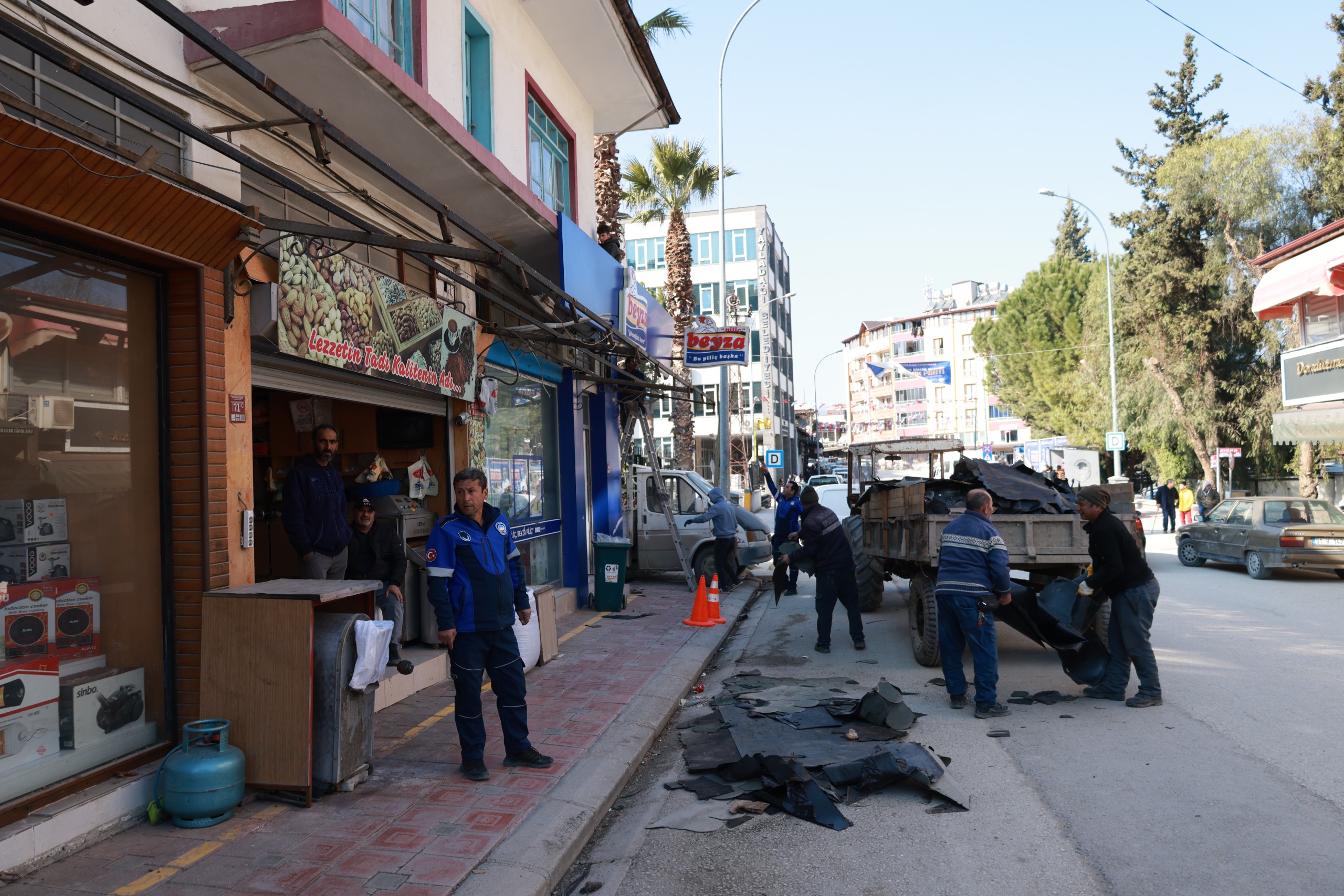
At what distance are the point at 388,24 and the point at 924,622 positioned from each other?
23.8 ft

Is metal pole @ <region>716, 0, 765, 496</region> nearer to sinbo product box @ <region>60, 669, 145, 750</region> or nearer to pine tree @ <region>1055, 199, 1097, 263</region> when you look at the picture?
sinbo product box @ <region>60, 669, 145, 750</region>

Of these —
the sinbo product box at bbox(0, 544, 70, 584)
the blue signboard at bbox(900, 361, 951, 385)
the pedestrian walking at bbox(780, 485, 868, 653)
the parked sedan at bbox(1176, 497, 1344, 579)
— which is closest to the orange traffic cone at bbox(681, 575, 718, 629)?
the pedestrian walking at bbox(780, 485, 868, 653)

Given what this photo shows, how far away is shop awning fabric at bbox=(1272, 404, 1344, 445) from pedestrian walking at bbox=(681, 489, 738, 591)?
16724 millimetres

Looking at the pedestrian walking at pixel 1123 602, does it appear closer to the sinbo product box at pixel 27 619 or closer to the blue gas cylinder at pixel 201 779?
the blue gas cylinder at pixel 201 779

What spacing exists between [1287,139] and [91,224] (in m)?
33.4

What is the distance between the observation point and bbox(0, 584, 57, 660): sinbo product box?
419 centimetres

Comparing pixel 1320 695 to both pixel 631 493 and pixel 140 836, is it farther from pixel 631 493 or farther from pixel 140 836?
pixel 631 493

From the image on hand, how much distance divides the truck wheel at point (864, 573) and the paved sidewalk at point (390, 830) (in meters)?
5.04

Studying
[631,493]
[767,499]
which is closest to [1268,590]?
[631,493]

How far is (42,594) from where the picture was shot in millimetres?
4391

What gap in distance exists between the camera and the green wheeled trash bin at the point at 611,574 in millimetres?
11836

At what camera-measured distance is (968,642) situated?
7113 millimetres

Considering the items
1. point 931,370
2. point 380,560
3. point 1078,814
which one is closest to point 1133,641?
point 1078,814

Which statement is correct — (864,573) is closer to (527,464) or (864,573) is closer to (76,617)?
(527,464)
